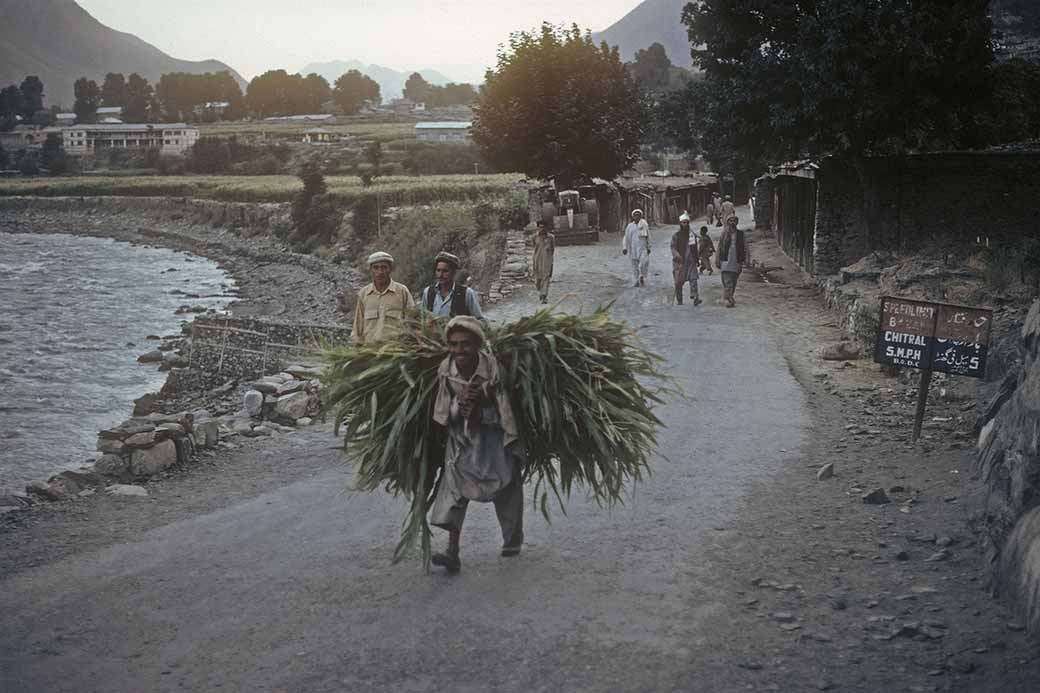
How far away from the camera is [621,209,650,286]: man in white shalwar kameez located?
22438 millimetres

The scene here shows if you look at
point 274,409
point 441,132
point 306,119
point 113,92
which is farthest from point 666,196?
point 113,92

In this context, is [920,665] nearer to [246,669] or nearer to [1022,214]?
[246,669]

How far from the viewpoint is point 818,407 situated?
12078 millimetres

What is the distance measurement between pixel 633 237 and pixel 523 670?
59.0 ft

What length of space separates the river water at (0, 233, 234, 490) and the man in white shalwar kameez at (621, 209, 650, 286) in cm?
1188

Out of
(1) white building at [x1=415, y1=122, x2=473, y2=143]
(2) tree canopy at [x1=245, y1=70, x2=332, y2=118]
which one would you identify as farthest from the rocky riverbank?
(2) tree canopy at [x1=245, y1=70, x2=332, y2=118]

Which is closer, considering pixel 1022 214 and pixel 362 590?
pixel 362 590

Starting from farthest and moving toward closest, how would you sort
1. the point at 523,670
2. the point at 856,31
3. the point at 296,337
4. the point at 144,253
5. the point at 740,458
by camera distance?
the point at 144,253 < the point at 296,337 < the point at 856,31 < the point at 740,458 < the point at 523,670

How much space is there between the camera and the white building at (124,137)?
404 ft

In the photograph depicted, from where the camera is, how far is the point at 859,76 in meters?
20.0

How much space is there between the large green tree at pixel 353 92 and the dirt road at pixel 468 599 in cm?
17140

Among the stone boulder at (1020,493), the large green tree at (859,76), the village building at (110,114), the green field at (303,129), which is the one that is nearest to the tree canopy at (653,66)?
the green field at (303,129)

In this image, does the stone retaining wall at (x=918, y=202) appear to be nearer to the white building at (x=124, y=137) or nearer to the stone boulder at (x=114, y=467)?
the stone boulder at (x=114, y=467)

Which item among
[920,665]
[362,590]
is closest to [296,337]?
[362,590]
